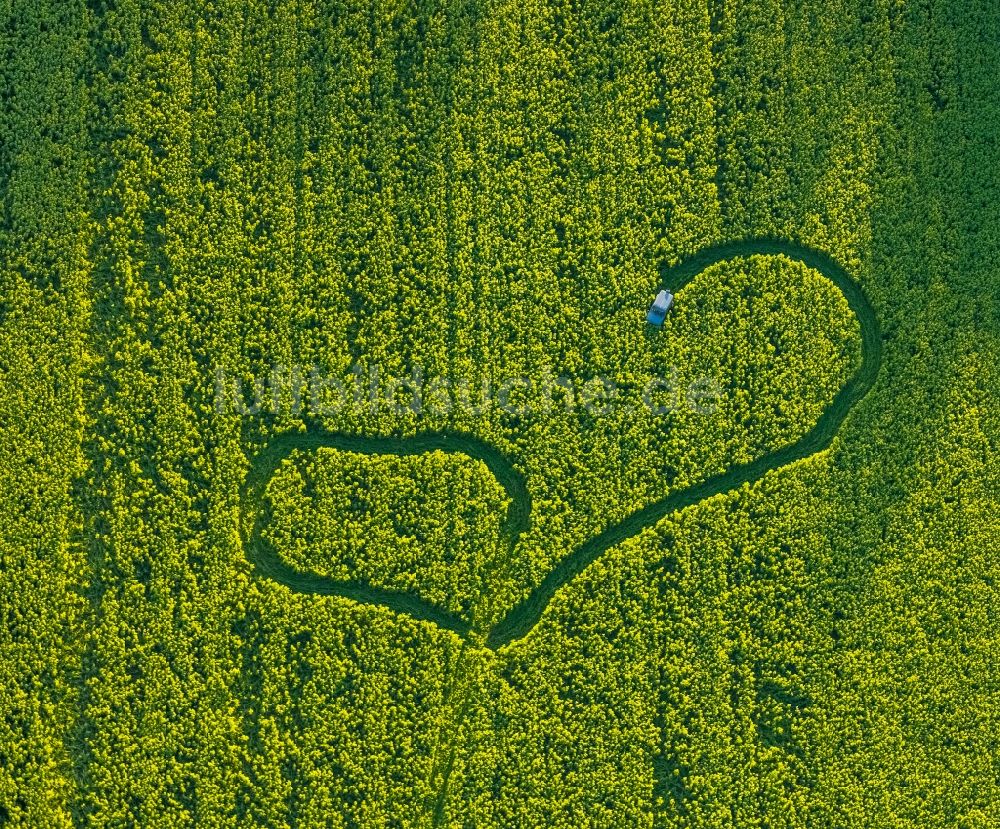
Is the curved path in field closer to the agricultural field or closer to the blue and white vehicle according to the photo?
the agricultural field

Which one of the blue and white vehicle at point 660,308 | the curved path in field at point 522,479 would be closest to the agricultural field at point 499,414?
the curved path in field at point 522,479

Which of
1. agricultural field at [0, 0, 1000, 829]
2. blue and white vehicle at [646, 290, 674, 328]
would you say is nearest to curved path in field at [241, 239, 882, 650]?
agricultural field at [0, 0, 1000, 829]

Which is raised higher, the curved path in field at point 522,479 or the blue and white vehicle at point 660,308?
the blue and white vehicle at point 660,308

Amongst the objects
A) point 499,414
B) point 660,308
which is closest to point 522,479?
point 499,414

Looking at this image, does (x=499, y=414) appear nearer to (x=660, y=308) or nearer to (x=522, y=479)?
(x=522, y=479)

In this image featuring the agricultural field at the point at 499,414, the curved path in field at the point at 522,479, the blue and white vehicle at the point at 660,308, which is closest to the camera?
the agricultural field at the point at 499,414

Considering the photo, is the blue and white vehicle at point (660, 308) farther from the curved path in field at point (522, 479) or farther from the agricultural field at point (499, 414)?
the curved path in field at point (522, 479)

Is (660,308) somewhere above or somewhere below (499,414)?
Result: above
